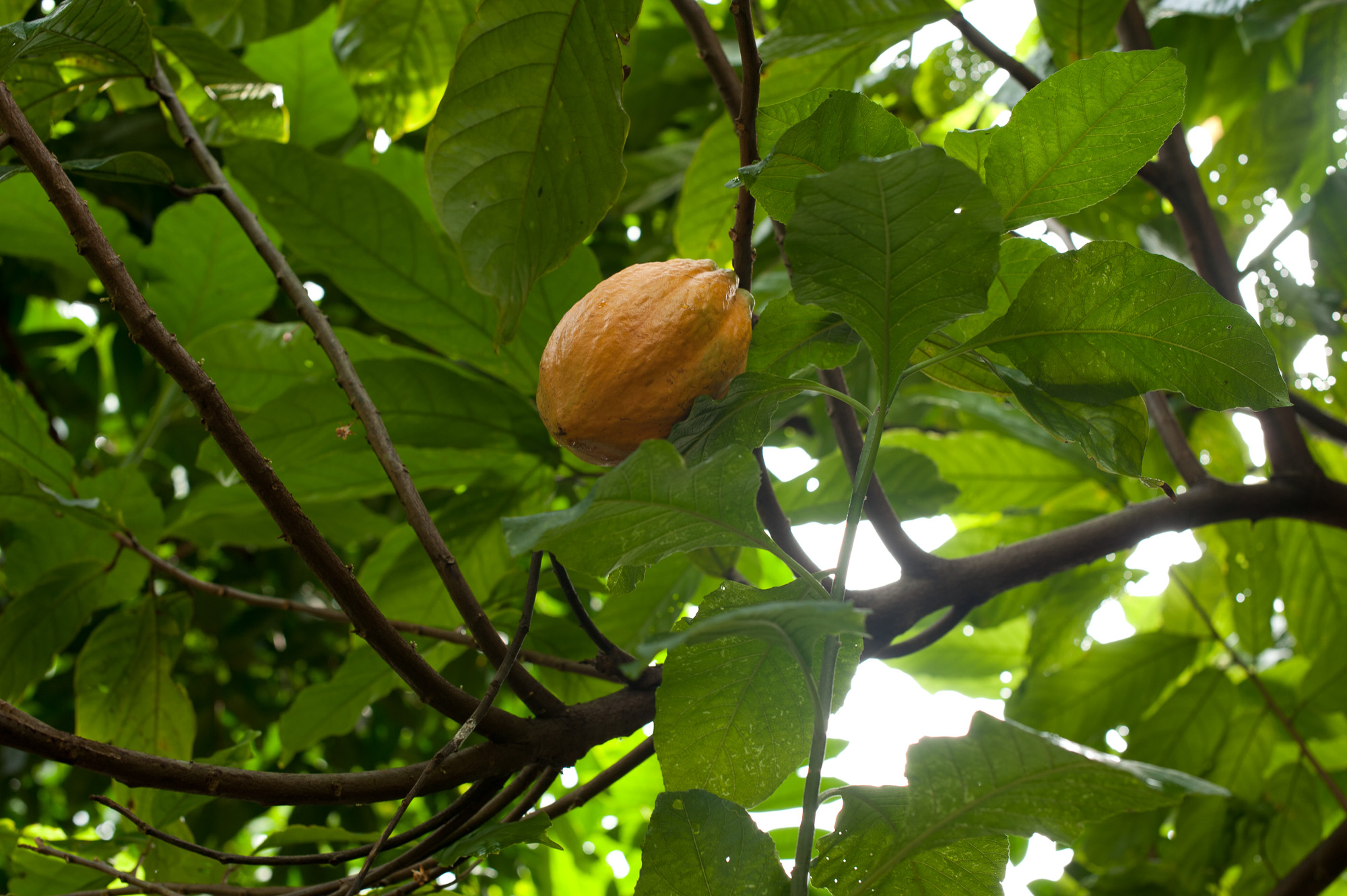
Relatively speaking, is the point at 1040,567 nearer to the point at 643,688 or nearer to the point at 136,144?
the point at 643,688

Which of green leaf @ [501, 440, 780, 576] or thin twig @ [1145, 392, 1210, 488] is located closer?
green leaf @ [501, 440, 780, 576]

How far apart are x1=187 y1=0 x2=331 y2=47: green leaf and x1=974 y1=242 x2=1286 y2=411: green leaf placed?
1002mm

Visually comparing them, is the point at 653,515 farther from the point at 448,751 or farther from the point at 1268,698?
the point at 1268,698

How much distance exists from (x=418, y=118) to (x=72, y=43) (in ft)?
1.23

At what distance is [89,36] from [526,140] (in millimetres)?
362

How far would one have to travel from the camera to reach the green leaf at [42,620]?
0.94 m

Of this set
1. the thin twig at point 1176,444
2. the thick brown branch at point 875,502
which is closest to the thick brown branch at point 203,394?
the thick brown branch at point 875,502

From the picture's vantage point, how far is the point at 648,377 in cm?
53

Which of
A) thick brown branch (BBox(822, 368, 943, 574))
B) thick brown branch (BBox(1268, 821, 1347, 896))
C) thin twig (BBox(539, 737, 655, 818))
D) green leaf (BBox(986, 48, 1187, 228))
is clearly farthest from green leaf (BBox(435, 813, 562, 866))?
thick brown branch (BBox(1268, 821, 1347, 896))

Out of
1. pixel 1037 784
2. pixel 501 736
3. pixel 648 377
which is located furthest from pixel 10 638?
pixel 1037 784

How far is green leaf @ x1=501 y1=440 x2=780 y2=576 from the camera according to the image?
380 mm

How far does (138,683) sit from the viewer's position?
984 mm

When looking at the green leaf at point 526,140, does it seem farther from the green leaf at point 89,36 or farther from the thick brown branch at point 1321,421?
the thick brown branch at point 1321,421

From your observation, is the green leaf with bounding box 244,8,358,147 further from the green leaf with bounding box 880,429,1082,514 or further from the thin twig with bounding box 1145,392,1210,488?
the thin twig with bounding box 1145,392,1210,488
